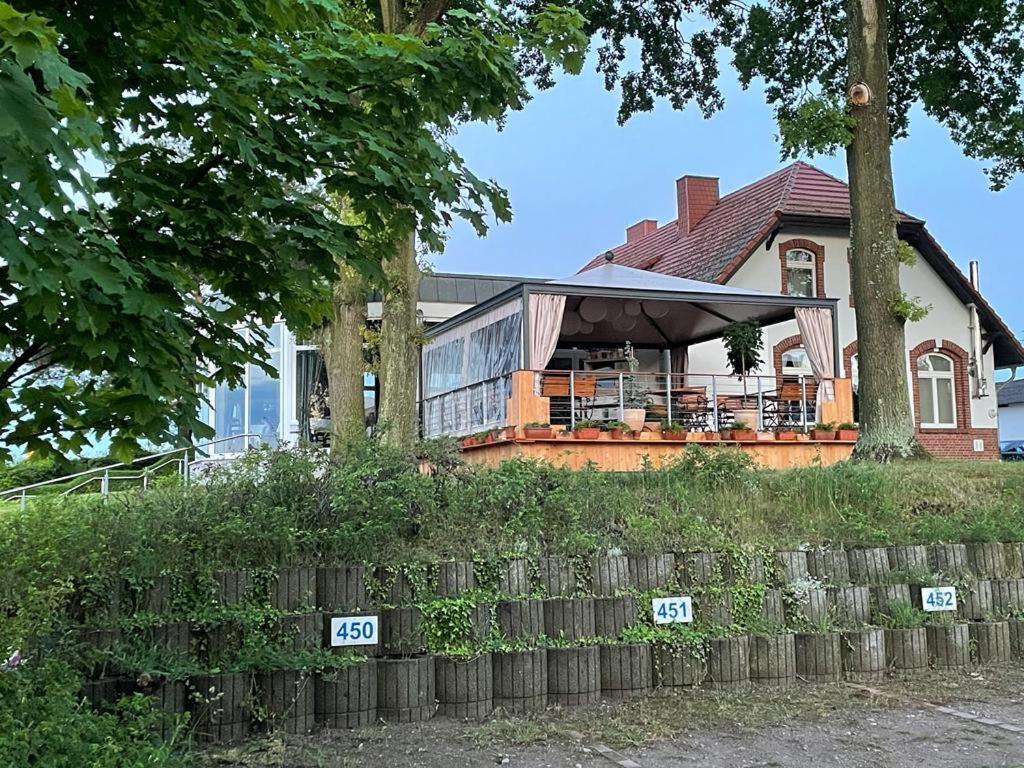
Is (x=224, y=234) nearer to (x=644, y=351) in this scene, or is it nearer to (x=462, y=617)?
(x=462, y=617)

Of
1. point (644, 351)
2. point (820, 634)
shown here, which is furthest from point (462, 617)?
point (644, 351)

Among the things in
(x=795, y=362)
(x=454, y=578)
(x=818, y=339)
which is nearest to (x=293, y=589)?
(x=454, y=578)

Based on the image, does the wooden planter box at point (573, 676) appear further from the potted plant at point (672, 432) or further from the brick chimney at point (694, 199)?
the brick chimney at point (694, 199)

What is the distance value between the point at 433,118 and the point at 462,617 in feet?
9.71

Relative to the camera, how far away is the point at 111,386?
3.80m

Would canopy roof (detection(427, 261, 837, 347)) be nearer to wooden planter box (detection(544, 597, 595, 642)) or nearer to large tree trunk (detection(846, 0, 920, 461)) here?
large tree trunk (detection(846, 0, 920, 461))

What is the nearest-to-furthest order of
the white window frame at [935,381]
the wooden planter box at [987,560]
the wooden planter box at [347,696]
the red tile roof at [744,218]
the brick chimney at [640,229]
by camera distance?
the wooden planter box at [347,696] → the wooden planter box at [987,560] → the red tile roof at [744,218] → the white window frame at [935,381] → the brick chimney at [640,229]

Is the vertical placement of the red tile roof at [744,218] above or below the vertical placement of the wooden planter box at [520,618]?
above

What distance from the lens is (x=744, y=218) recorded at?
75.8ft

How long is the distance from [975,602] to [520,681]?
3.68 meters

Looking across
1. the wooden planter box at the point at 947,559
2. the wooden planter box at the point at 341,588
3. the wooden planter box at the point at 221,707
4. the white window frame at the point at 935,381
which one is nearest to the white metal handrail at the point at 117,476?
the wooden planter box at the point at 341,588

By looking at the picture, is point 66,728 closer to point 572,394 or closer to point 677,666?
point 677,666

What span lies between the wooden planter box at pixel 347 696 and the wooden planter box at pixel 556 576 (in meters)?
1.25

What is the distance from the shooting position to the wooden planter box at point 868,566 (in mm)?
6801
